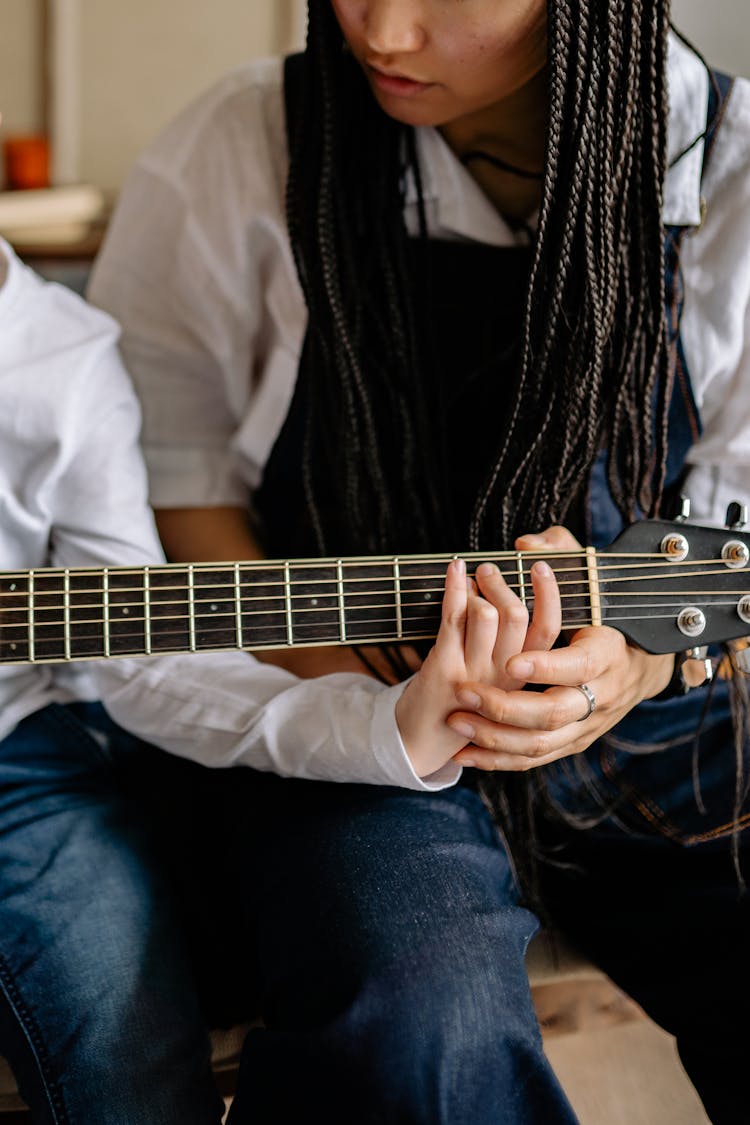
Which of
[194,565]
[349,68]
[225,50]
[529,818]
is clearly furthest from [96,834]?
[225,50]

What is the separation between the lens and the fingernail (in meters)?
0.72

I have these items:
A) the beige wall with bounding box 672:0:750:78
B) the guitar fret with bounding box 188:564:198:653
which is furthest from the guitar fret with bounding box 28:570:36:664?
the beige wall with bounding box 672:0:750:78

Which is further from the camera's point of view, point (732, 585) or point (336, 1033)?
point (732, 585)

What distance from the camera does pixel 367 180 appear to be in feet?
2.98

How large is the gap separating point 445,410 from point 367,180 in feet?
0.68

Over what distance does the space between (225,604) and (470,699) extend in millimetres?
187

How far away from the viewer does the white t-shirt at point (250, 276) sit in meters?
0.87

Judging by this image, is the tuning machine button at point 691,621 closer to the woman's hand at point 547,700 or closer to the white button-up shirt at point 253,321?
the woman's hand at point 547,700

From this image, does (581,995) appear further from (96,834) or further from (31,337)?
(31,337)

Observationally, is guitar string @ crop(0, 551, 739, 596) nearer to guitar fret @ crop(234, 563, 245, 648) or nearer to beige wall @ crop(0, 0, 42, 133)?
guitar fret @ crop(234, 563, 245, 648)

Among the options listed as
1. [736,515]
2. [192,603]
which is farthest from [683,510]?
[192,603]

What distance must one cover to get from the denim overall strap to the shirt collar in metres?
0.01

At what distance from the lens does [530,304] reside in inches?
32.4

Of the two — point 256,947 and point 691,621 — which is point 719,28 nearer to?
point 691,621
